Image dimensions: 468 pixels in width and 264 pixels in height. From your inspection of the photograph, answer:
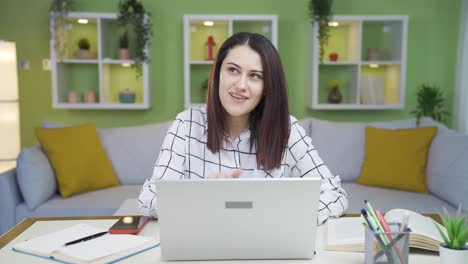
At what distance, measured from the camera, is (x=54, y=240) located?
117 cm

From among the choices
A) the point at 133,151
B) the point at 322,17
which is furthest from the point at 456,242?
the point at 322,17

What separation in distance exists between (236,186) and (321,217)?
496 mm

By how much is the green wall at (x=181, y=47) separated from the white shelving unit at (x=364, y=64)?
16 centimetres

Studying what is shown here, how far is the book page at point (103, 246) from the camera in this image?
106cm

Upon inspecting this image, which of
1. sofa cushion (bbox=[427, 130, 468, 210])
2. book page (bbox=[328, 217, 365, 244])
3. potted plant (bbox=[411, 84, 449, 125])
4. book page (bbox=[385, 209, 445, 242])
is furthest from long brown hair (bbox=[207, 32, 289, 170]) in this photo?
potted plant (bbox=[411, 84, 449, 125])

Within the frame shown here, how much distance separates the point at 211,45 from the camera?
4070mm

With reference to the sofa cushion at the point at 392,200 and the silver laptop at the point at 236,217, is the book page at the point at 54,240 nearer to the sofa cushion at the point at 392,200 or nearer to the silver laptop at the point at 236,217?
the silver laptop at the point at 236,217

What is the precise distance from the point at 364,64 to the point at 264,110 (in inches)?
112

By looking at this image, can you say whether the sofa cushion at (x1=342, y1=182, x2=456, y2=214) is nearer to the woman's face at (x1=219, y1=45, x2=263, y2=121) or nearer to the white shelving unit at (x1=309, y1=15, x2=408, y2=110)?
the white shelving unit at (x1=309, y1=15, x2=408, y2=110)

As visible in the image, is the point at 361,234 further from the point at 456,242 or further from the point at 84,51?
the point at 84,51

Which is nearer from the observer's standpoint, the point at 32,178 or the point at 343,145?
the point at 32,178

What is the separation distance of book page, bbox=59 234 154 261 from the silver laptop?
5.0 inches

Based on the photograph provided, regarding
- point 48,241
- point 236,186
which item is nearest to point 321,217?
point 236,186

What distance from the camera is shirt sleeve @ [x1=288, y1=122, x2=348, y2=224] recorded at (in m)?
1.40
